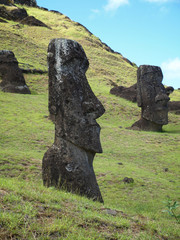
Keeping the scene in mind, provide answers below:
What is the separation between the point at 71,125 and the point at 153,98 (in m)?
12.5

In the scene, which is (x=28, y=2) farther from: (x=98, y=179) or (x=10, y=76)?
(x=98, y=179)

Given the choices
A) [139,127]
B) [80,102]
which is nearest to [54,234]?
[80,102]

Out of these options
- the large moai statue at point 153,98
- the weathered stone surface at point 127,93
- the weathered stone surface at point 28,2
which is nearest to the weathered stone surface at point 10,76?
the weathered stone surface at point 127,93

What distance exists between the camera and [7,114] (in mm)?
16844

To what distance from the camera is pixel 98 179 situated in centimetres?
905

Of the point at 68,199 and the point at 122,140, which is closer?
the point at 68,199

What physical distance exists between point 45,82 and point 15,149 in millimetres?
17598

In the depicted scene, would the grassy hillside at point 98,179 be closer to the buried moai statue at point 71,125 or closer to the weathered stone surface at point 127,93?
the buried moai statue at point 71,125

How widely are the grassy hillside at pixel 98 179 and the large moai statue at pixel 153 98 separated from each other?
208cm

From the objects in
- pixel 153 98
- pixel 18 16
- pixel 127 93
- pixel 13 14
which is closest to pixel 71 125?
pixel 153 98

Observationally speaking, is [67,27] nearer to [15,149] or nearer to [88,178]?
[15,149]

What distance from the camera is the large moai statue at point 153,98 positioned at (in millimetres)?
17875

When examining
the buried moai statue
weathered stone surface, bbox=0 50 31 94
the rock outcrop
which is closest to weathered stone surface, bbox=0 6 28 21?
the rock outcrop

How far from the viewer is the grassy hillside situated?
3539mm
